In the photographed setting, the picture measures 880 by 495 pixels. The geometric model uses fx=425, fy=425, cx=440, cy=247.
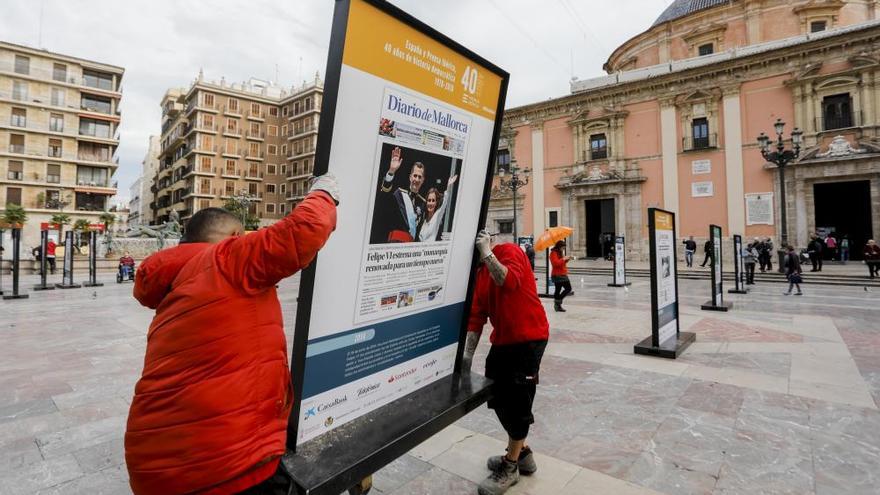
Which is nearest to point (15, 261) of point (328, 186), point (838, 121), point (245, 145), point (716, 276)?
point (328, 186)

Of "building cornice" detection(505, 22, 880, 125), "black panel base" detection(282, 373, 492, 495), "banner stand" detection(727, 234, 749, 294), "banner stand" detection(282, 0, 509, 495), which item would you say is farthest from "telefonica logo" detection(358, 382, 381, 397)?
"building cornice" detection(505, 22, 880, 125)

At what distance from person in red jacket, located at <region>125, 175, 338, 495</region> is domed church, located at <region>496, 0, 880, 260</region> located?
19.9 metres

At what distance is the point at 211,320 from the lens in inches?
52.5

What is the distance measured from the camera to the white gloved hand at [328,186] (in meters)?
1.41

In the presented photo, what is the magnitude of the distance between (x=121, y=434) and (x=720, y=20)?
113 ft

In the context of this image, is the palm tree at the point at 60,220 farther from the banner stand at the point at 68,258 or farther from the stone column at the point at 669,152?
the stone column at the point at 669,152

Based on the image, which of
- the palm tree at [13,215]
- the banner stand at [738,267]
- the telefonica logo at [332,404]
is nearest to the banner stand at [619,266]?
the banner stand at [738,267]

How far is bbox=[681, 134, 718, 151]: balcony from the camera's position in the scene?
Result: 78.3 feet

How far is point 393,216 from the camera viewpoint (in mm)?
1781

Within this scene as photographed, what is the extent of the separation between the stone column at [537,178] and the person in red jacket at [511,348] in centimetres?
2773

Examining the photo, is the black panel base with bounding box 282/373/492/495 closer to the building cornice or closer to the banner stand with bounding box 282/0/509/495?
the banner stand with bounding box 282/0/509/495

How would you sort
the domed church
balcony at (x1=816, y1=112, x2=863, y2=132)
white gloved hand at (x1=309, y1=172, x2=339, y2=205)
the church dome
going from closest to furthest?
white gloved hand at (x1=309, y1=172, x2=339, y2=205), balcony at (x1=816, y1=112, x2=863, y2=132), the domed church, the church dome

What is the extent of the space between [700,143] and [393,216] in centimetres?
2796

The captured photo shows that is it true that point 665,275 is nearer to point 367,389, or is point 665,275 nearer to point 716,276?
point 716,276
